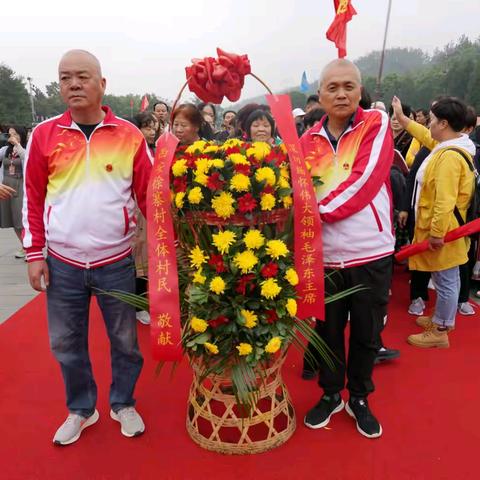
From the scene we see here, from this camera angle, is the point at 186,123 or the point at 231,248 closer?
the point at 231,248

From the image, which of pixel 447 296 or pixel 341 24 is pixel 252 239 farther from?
pixel 447 296

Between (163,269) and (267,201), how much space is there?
1.66 feet

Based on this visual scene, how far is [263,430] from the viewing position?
6.95 ft

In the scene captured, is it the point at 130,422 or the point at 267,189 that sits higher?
the point at 267,189

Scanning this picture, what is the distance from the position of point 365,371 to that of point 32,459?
1.54 m

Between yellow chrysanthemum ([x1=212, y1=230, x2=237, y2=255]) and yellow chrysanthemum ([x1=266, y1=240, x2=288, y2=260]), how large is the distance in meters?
0.15

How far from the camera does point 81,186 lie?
73.7 inches

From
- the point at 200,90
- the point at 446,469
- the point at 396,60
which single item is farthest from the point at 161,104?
the point at 396,60

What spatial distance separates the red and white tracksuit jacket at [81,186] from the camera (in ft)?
6.14

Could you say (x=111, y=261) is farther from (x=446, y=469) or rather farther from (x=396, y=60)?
(x=396, y=60)

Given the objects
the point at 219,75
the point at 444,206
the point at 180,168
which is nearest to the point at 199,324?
the point at 180,168

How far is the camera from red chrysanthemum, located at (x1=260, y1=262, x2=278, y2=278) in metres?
1.75

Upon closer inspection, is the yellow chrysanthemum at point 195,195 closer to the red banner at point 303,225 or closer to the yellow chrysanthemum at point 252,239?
the yellow chrysanthemum at point 252,239

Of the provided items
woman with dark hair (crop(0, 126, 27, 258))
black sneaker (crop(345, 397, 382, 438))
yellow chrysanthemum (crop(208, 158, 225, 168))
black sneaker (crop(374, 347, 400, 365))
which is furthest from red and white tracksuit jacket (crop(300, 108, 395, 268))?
woman with dark hair (crop(0, 126, 27, 258))
